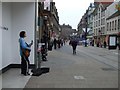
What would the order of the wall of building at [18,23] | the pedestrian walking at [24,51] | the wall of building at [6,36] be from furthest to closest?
1. the wall of building at [18,23]
2. the wall of building at [6,36]
3. the pedestrian walking at [24,51]

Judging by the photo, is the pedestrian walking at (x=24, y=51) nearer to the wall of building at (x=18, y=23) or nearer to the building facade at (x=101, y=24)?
the wall of building at (x=18, y=23)

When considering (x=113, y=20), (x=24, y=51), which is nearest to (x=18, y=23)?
(x=24, y=51)

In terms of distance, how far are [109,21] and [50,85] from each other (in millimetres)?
74521

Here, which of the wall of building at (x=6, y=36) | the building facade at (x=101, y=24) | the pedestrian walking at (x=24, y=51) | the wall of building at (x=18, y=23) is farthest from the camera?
the building facade at (x=101, y=24)

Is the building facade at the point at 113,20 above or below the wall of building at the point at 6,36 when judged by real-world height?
above

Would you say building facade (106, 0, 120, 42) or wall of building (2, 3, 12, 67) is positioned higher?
building facade (106, 0, 120, 42)

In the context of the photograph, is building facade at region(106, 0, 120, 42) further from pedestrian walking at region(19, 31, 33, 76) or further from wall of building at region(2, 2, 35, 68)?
pedestrian walking at region(19, 31, 33, 76)

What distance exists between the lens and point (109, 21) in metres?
82.4

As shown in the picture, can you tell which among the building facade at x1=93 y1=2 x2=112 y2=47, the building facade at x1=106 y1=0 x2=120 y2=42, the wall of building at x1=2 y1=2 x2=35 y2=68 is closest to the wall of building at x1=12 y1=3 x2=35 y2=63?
the wall of building at x1=2 y1=2 x2=35 y2=68

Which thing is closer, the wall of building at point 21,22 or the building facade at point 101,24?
the wall of building at point 21,22

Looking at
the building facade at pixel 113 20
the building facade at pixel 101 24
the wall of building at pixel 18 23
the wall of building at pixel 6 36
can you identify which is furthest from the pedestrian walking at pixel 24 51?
the building facade at pixel 101 24

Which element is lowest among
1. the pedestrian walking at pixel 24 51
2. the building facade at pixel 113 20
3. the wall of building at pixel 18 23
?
the pedestrian walking at pixel 24 51

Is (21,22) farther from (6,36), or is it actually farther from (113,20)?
(113,20)

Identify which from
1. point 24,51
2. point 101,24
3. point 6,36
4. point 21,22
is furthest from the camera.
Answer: point 101,24
